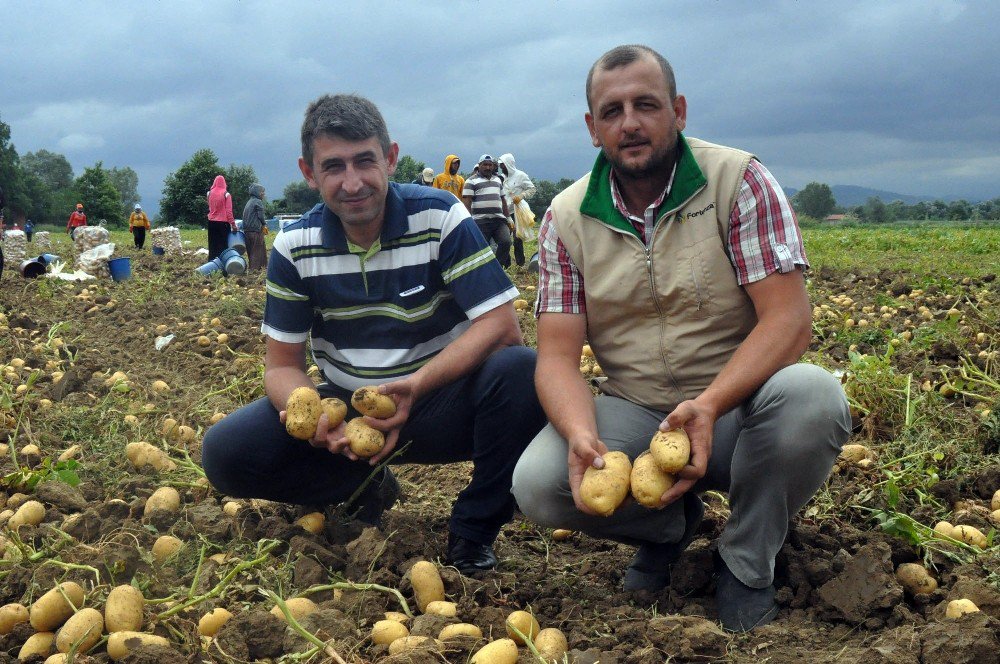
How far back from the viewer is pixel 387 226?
9.46ft

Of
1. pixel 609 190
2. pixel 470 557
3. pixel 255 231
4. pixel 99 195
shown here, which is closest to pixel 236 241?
pixel 255 231

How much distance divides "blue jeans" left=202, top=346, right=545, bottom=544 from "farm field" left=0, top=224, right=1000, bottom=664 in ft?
0.41

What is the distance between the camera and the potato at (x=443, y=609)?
2285mm

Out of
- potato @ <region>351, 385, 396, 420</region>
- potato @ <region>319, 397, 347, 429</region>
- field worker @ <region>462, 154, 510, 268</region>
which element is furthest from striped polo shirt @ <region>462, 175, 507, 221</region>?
potato @ <region>351, 385, 396, 420</region>

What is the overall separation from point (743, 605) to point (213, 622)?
4.45 feet

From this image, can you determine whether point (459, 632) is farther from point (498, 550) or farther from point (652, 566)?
point (498, 550)

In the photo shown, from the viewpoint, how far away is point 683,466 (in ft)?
7.38

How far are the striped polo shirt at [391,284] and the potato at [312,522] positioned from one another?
1.47 ft

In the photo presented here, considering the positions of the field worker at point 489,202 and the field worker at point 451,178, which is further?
the field worker at point 451,178

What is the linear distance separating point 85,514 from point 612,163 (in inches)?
80.6

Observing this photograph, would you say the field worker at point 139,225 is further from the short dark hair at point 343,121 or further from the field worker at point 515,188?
the short dark hair at point 343,121

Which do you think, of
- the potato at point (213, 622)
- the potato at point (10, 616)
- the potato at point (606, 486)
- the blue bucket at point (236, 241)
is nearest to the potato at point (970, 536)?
the potato at point (606, 486)

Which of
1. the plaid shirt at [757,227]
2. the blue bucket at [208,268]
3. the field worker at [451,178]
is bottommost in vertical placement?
the blue bucket at [208,268]

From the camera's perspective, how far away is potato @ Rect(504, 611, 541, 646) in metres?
2.18
